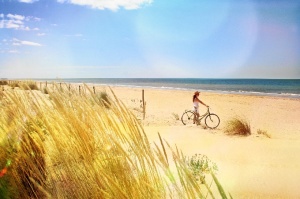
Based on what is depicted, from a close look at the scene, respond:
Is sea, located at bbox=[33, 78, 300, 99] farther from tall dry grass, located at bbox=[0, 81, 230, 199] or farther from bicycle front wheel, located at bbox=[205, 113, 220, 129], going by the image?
tall dry grass, located at bbox=[0, 81, 230, 199]

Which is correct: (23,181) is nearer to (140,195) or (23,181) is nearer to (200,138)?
(140,195)

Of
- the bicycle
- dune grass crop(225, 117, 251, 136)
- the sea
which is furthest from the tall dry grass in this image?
the sea

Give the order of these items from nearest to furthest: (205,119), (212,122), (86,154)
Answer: (86,154)
(205,119)
(212,122)

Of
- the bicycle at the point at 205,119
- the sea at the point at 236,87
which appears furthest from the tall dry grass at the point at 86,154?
the sea at the point at 236,87

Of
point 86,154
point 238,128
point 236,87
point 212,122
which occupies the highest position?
point 86,154

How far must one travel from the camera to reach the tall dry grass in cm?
170

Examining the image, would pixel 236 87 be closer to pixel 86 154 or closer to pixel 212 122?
pixel 212 122

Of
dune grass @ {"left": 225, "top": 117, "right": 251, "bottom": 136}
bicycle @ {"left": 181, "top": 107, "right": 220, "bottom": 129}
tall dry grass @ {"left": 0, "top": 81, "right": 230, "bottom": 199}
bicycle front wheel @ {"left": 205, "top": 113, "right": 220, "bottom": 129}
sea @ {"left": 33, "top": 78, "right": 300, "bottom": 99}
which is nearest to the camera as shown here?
tall dry grass @ {"left": 0, "top": 81, "right": 230, "bottom": 199}

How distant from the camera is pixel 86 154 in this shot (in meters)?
2.19

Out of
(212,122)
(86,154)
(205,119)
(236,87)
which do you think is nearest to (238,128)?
(205,119)

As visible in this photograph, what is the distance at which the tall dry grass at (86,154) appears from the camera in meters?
1.70

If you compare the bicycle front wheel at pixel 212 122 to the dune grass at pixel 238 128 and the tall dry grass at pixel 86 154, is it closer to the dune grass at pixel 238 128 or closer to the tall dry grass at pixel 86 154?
the dune grass at pixel 238 128

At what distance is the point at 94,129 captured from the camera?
233 centimetres

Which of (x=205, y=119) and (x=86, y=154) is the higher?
(x=86, y=154)
